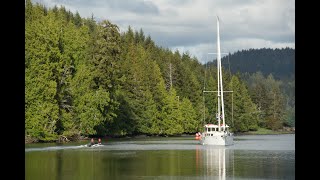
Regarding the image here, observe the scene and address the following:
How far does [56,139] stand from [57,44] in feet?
39.6

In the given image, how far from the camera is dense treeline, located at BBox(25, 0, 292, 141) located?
75.2 metres

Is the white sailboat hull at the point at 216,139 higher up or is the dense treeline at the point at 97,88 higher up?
the dense treeline at the point at 97,88

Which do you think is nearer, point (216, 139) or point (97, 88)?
point (216, 139)

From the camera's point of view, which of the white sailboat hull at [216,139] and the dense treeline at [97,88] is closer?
the white sailboat hull at [216,139]

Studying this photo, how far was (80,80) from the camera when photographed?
84.0 meters

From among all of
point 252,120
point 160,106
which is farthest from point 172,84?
point 252,120

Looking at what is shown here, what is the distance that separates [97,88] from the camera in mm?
90562

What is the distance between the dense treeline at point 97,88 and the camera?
7519 cm

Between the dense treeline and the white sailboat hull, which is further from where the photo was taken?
the dense treeline

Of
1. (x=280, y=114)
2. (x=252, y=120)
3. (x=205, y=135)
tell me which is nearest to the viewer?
(x=205, y=135)

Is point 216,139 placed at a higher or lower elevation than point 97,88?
lower

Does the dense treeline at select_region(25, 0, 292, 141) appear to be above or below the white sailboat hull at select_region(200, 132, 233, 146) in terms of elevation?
above
